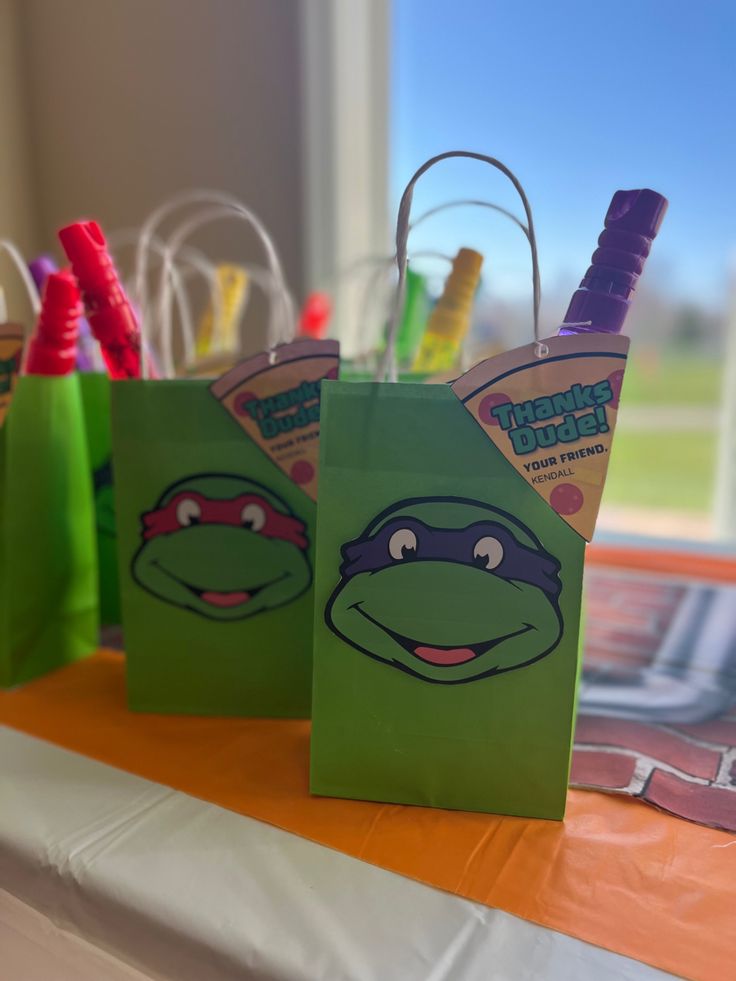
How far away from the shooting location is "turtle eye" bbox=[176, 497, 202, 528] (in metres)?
0.58

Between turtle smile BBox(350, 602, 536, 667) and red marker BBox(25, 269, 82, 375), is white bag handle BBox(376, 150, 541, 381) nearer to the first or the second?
turtle smile BBox(350, 602, 536, 667)

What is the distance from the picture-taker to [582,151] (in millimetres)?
1259

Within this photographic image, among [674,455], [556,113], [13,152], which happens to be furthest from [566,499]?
[674,455]

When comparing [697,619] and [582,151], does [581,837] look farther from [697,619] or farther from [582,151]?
[582,151]

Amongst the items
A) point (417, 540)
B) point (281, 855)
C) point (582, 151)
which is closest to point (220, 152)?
point (582, 151)

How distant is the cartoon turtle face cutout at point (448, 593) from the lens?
46 centimetres

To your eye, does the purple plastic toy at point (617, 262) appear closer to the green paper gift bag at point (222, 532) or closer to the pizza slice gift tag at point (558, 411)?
the pizza slice gift tag at point (558, 411)

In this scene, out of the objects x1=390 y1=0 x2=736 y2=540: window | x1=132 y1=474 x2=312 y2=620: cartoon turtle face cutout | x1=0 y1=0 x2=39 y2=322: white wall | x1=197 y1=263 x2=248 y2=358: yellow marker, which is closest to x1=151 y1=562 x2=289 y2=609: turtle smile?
x1=132 y1=474 x2=312 y2=620: cartoon turtle face cutout

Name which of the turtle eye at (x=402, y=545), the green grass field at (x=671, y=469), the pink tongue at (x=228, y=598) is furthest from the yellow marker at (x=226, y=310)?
the green grass field at (x=671, y=469)

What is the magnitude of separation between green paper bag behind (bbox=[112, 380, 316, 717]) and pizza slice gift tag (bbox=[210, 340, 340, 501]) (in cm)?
1

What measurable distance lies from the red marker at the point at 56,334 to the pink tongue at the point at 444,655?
39cm

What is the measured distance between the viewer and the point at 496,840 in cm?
46

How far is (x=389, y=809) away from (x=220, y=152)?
40.7 inches

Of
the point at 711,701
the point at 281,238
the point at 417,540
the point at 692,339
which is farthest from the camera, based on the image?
the point at 692,339
